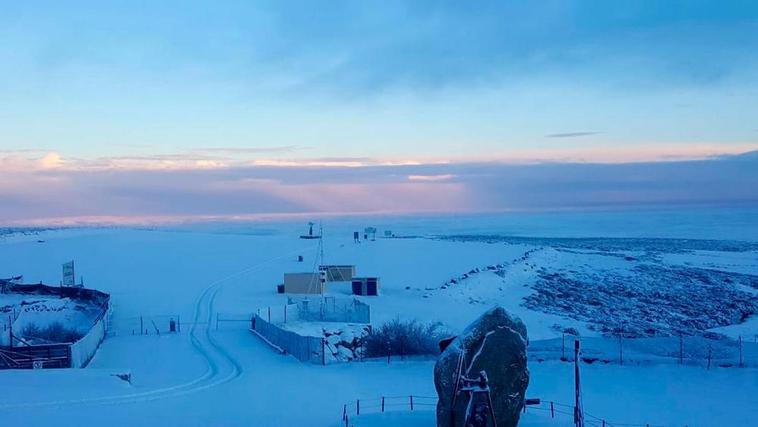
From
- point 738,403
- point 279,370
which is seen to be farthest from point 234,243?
point 738,403

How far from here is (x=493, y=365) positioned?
12.2 metres

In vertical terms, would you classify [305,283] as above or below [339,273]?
above

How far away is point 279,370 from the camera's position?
20438 millimetres

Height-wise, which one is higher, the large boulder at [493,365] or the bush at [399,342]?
the large boulder at [493,365]

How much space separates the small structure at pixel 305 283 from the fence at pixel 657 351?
14900 mm

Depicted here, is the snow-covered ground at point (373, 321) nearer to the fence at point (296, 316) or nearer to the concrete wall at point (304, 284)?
the fence at point (296, 316)

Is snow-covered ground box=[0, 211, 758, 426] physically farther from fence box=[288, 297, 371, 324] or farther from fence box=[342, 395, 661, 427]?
fence box=[288, 297, 371, 324]

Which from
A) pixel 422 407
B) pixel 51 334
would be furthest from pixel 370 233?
pixel 422 407

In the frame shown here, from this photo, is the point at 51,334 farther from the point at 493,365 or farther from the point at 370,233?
the point at 370,233

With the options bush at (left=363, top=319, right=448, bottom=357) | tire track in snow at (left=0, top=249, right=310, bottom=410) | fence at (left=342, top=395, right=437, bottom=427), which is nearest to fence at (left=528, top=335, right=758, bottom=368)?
bush at (left=363, top=319, right=448, bottom=357)

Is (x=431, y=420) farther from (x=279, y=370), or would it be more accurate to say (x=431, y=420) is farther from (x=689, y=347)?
(x=689, y=347)

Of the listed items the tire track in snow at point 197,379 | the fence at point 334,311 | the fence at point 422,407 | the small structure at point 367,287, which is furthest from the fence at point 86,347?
the small structure at point 367,287

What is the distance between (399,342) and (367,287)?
14.2 m

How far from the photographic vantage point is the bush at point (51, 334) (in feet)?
81.1
